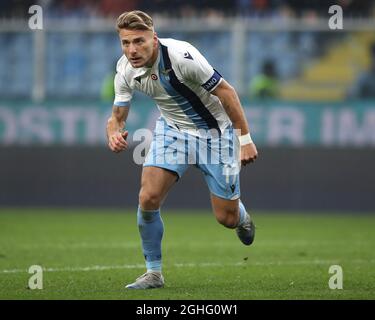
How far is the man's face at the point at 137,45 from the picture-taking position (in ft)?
28.3

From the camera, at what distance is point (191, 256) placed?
1157 centimetres

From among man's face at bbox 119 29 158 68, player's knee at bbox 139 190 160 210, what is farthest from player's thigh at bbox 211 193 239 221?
man's face at bbox 119 29 158 68

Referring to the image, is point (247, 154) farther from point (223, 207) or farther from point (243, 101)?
point (243, 101)

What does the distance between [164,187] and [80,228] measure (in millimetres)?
6416

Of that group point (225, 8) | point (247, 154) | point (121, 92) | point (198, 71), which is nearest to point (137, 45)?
point (198, 71)

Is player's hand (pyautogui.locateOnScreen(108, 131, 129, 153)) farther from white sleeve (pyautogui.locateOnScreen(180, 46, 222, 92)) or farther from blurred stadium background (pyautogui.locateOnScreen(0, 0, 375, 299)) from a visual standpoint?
blurred stadium background (pyautogui.locateOnScreen(0, 0, 375, 299))

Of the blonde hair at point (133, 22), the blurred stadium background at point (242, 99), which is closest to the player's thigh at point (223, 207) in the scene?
the blonde hair at point (133, 22)

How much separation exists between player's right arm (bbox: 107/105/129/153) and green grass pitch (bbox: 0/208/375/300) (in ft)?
3.89

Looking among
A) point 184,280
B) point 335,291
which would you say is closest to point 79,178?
point 184,280

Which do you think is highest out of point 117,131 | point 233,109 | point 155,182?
point 233,109

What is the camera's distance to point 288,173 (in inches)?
711

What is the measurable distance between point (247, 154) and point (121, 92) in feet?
4.50

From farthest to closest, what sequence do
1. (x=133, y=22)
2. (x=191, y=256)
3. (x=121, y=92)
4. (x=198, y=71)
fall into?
1. (x=191, y=256)
2. (x=121, y=92)
3. (x=198, y=71)
4. (x=133, y=22)
